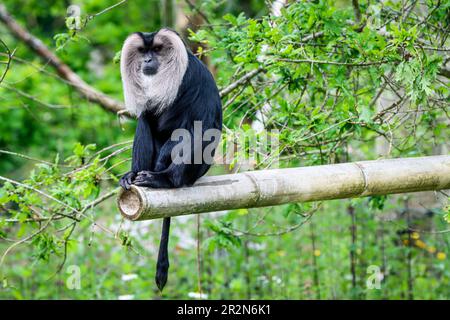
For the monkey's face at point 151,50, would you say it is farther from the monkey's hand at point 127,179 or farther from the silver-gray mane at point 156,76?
the monkey's hand at point 127,179

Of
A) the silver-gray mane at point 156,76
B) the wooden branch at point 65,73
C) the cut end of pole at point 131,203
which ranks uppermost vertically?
the wooden branch at point 65,73

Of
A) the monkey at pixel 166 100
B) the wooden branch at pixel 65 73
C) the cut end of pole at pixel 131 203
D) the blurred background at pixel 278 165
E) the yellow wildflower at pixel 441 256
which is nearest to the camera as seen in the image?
the cut end of pole at pixel 131 203

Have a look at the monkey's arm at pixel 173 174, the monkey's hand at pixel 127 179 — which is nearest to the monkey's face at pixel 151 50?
the monkey's arm at pixel 173 174

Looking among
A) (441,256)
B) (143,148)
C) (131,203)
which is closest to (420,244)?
(441,256)

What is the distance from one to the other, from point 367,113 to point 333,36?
0.81 metres

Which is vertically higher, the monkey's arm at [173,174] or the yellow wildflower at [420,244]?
the yellow wildflower at [420,244]

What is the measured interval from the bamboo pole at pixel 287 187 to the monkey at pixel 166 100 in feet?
1.33

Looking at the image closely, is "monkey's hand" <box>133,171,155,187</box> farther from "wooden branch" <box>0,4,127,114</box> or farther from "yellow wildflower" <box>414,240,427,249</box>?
"yellow wildflower" <box>414,240,427,249</box>

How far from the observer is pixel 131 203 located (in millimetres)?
3410

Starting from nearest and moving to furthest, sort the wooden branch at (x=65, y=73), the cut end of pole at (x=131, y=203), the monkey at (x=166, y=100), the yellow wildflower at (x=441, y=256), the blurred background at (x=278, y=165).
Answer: the cut end of pole at (x=131, y=203) → the monkey at (x=166, y=100) → the blurred background at (x=278, y=165) → the wooden branch at (x=65, y=73) → the yellow wildflower at (x=441, y=256)

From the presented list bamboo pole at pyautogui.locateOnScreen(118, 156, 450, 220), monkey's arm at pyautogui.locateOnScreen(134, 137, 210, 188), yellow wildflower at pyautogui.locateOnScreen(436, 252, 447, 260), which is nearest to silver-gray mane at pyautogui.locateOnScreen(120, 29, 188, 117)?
monkey's arm at pyautogui.locateOnScreen(134, 137, 210, 188)

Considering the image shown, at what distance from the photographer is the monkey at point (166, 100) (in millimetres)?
4188

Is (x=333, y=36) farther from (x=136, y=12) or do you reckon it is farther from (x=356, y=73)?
(x=136, y=12)
